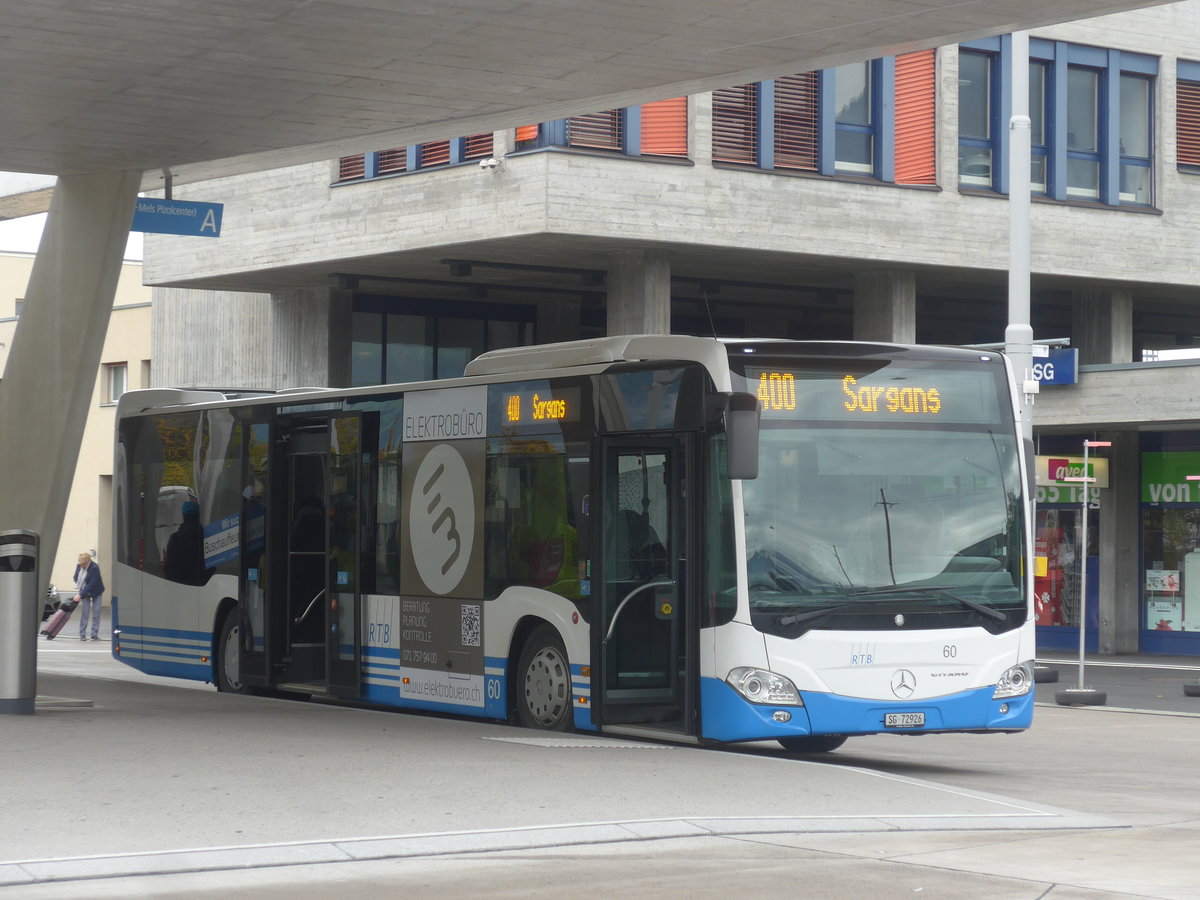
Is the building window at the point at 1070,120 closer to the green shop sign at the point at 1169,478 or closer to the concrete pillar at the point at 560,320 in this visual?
the green shop sign at the point at 1169,478

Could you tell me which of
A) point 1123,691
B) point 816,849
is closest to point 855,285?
point 1123,691

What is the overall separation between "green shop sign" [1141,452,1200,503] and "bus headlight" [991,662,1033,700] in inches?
774

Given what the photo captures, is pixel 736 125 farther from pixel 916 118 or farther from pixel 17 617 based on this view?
pixel 17 617

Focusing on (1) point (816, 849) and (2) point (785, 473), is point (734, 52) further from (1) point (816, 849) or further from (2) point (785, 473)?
(1) point (816, 849)

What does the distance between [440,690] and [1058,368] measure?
1809 centimetres

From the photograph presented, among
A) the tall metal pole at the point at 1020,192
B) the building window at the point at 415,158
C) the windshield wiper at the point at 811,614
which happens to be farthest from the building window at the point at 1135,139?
the windshield wiper at the point at 811,614

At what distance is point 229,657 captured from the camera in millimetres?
18938

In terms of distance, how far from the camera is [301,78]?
1491cm

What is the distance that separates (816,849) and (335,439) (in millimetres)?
8794

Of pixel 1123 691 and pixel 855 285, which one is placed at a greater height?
pixel 855 285

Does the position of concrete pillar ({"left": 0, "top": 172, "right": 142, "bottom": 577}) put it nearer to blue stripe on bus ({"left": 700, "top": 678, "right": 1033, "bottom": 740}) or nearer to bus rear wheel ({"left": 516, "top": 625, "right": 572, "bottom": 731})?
bus rear wheel ({"left": 516, "top": 625, "right": 572, "bottom": 731})

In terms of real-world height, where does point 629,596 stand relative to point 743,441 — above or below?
below

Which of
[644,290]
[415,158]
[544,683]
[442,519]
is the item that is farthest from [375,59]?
[415,158]

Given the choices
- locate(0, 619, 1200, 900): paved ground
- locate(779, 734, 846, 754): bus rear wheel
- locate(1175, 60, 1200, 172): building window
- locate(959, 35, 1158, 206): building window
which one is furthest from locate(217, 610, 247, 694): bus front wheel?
locate(1175, 60, 1200, 172): building window
